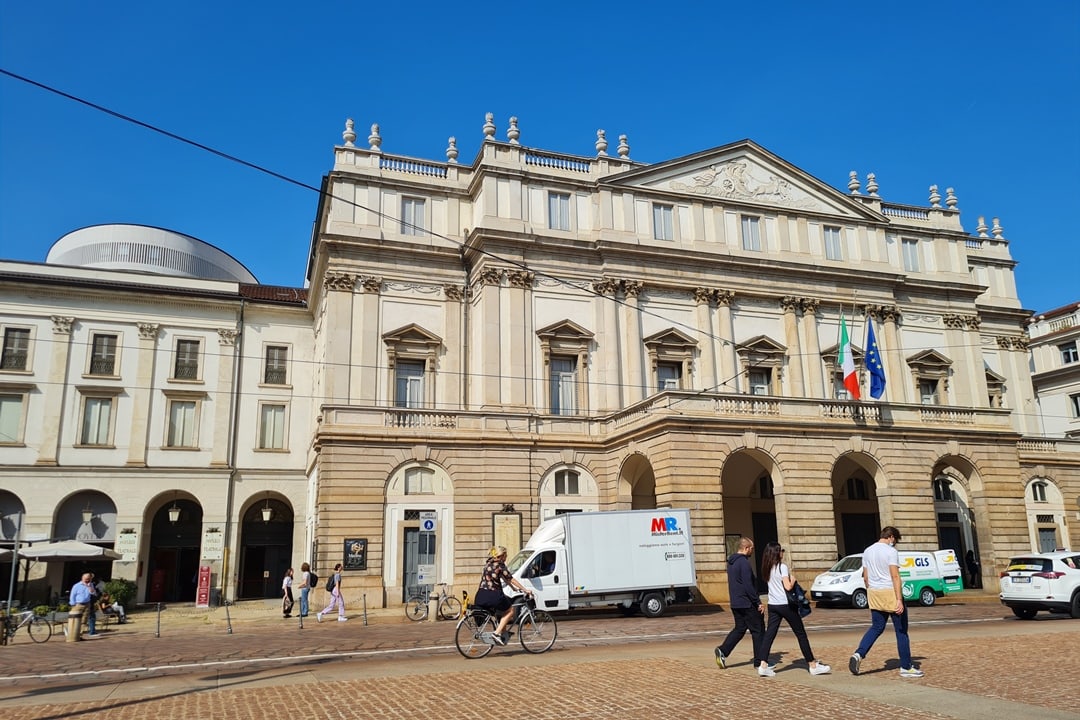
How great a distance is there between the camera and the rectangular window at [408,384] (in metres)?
33.8

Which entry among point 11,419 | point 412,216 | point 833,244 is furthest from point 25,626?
point 833,244

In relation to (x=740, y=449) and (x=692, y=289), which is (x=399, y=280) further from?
(x=740, y=449)

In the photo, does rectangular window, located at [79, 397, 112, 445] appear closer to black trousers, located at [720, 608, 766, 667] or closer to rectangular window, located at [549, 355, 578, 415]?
rectangular window, located at [549, 355, 578, 415]

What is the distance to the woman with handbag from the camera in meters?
11.7

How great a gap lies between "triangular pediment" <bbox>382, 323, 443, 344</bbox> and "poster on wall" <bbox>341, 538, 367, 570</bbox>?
8.40 metres

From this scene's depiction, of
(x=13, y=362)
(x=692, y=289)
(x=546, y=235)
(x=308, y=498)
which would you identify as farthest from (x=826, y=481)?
(x=13, y=362)

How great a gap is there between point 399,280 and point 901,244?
25.2 m

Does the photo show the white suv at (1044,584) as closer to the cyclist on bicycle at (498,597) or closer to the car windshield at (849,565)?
the car windshield at (849,565)

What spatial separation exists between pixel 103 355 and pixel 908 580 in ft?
115

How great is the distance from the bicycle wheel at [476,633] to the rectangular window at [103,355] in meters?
30.8

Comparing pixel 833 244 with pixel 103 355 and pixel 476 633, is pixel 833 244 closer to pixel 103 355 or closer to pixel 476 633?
pixel 476 633

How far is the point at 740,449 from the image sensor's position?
28.8m

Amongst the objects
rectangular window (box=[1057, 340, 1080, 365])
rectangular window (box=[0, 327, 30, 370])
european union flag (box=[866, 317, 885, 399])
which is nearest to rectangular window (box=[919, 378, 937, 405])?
european union flag (box=[866, 317, 885, 399])

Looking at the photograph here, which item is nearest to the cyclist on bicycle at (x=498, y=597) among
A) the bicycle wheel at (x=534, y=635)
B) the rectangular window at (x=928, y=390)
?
the bicycle wheel at (x=534, y=635)
